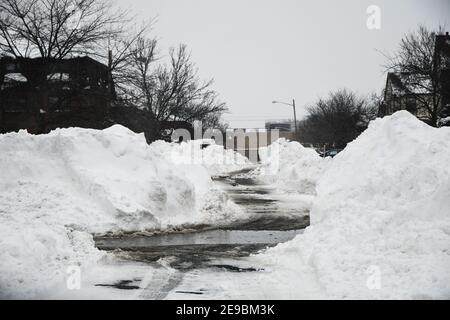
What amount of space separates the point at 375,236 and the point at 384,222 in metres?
0.39

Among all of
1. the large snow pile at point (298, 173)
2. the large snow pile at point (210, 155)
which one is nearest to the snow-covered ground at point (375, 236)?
the large snow pile at point (298, 173)

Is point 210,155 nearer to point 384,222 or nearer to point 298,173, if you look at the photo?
point 298,173

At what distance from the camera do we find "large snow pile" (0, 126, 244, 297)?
34.5 feet

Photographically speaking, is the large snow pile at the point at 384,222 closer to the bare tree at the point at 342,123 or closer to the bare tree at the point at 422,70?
the bare tree at the point at 422,70

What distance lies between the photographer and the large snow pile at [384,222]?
577 centimetres

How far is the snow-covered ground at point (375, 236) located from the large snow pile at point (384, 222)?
0.04ft

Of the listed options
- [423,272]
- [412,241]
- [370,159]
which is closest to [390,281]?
[423,272]

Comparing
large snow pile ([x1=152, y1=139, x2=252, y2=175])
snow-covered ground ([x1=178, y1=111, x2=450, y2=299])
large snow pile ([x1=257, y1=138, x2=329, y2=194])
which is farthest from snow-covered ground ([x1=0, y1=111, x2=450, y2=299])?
large snow pile ([x1=152, y1=139, x2=252, y2=175])

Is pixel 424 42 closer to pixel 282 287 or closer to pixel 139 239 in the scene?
pixel 139 239

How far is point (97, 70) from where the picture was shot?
71.3ft

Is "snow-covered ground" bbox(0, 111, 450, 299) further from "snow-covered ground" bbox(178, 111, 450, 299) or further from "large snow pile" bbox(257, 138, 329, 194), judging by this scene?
"large snow pile" bbox(257, 138, 329, 194)

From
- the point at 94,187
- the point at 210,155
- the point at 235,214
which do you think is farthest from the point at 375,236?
the point at 210,155

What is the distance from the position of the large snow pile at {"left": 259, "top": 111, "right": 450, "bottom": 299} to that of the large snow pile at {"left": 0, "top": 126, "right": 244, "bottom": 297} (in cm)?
365

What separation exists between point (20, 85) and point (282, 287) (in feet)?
59.8
